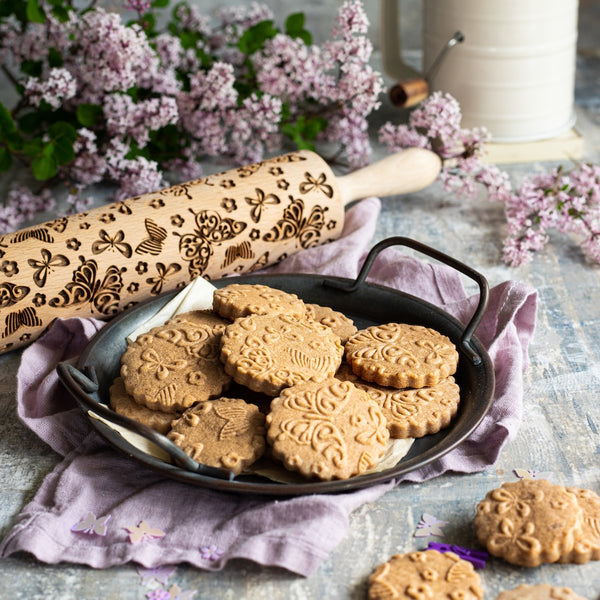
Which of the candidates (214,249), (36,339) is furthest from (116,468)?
(214,249)

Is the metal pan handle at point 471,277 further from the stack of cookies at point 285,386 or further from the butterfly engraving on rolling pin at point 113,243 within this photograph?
the butterfly engraving on rolling pin at point 113,243

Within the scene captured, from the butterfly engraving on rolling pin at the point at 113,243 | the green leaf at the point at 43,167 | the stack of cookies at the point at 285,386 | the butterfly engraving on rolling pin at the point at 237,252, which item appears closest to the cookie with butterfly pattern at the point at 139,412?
the stack of cookies at the point at 285,386

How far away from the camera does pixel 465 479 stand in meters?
1.21

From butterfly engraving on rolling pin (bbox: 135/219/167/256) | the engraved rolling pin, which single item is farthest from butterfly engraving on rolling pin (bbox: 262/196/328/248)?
butterfly engraving on rolling pin (bbox: 135/219/167/256)

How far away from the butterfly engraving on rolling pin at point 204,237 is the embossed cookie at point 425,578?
78 centimetres

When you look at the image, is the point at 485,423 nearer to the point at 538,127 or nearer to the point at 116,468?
the point at 116,468

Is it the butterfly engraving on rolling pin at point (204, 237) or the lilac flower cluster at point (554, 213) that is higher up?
the butterfly engraving on rolling pin at point (204, 237)

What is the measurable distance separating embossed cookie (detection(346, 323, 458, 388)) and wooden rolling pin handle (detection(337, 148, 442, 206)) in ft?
1.89

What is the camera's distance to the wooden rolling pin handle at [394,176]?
1871mm

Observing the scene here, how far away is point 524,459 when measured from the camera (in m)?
1.25

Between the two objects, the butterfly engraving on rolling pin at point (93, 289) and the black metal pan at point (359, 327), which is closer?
the black metal pan at point (359, 327)

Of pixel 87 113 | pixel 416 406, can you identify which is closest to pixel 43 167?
pixel 87 113

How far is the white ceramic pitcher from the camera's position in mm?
1990

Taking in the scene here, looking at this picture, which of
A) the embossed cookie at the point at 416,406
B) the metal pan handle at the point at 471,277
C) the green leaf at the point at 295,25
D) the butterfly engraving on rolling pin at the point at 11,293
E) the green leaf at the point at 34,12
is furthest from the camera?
the green leaf at the point at 295,25
